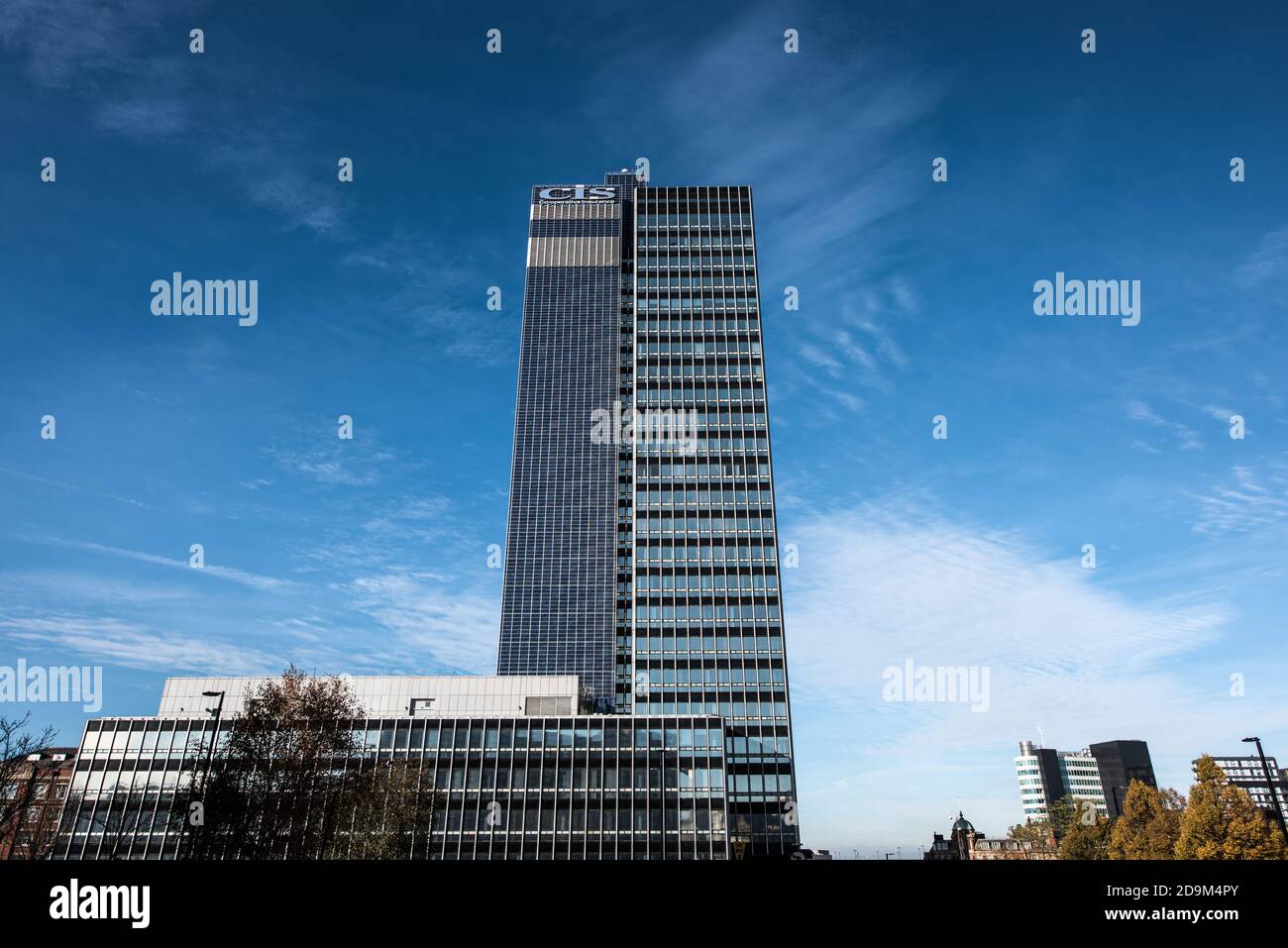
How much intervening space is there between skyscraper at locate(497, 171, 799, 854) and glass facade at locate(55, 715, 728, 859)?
1701 centimetres

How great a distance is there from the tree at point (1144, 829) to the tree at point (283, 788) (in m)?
74.3

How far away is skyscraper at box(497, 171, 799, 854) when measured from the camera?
123625mm

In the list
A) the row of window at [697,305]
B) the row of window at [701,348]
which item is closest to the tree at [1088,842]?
the row of window at [701,348]

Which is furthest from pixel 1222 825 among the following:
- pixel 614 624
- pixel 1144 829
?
pixel 614 624

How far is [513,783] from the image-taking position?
98.8m

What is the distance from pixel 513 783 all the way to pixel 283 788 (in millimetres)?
49024

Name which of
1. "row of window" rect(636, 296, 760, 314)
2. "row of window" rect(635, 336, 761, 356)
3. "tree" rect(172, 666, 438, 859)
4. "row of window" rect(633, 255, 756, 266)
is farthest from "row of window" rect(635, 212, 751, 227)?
"tree" rect(172, 666, 438, 859)

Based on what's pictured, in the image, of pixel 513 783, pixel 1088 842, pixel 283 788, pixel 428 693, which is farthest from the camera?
pixel 428 693

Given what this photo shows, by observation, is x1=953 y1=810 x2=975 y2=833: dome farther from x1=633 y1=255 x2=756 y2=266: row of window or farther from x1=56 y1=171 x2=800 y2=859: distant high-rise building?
x1=633 y1=255 x2=756 y2=266: row of window

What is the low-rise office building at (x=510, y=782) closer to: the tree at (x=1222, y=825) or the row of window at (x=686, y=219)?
the tree at (x=1222, y=825)

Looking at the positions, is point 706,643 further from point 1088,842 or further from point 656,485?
point 1088,842
